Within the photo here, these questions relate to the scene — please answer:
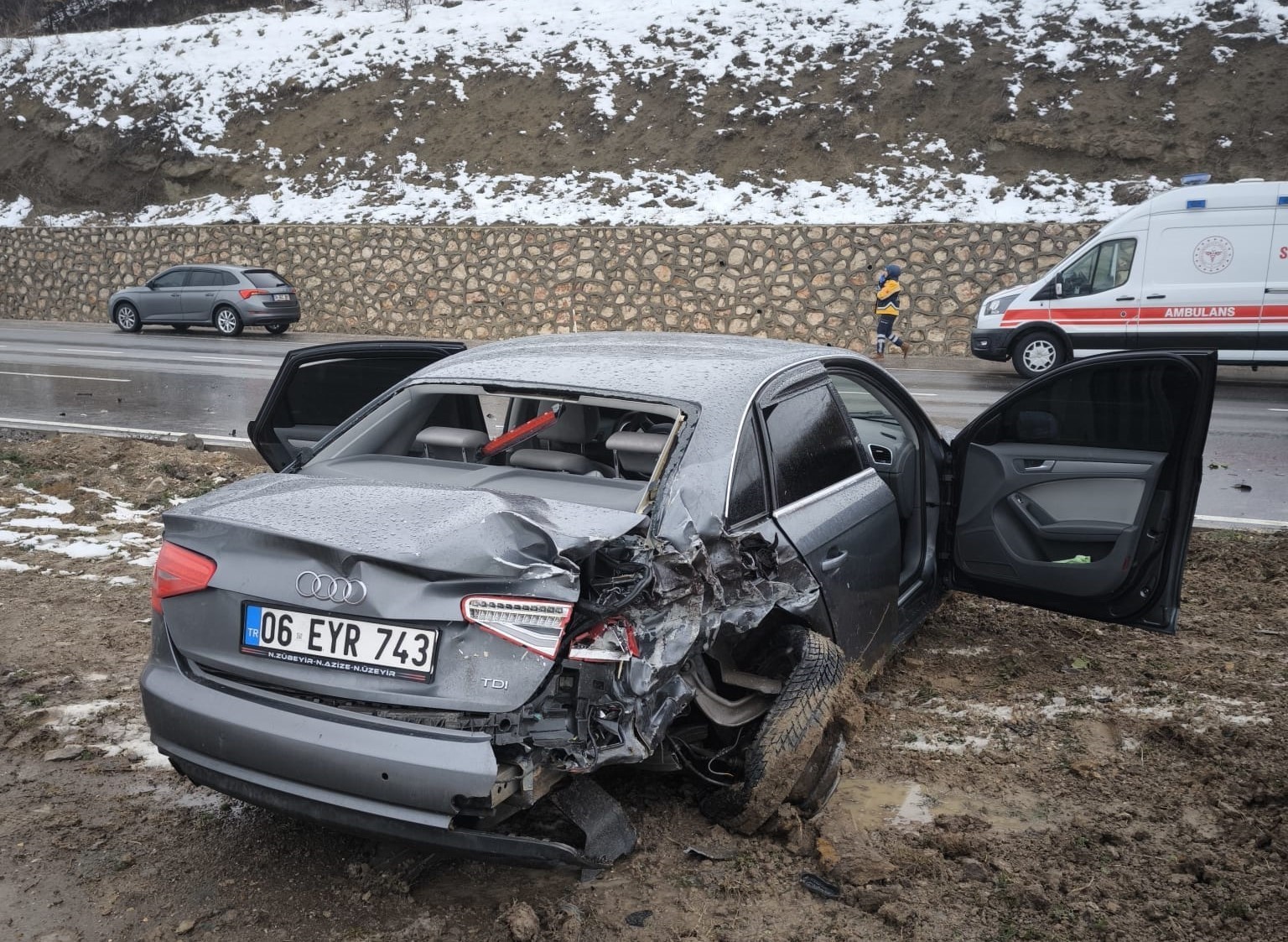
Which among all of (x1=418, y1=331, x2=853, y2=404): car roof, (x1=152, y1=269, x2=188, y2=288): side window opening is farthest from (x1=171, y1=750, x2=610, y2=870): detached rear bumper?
(x1=152, y1=269, x2=188, y2=288): side window opening

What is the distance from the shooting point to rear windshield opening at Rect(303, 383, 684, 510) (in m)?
3.52

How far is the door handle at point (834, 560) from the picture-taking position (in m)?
3.67

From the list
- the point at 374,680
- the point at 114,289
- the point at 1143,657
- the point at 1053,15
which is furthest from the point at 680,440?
the point at 114,289

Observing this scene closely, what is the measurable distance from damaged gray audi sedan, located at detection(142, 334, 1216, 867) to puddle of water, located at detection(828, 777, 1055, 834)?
0.55ft

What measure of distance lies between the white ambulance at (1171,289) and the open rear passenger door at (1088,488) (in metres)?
10.7

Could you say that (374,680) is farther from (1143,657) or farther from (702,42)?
(702,42)

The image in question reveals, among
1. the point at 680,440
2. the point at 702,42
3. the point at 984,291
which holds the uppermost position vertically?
the point at 702,42

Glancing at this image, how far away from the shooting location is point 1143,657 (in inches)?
188


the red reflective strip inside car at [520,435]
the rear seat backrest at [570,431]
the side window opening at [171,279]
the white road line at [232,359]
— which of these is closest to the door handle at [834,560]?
the rear seat backrest at [570,431]

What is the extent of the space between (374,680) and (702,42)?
23.8 meters

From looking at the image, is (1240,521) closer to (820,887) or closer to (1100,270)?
(820,887)

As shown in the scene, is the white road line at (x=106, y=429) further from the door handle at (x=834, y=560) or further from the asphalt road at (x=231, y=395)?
the door handle at (x=834, y=560)

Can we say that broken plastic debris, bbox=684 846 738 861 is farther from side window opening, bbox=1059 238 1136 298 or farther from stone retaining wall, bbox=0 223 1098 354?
stone retaining wall, bbox=0 223 1098 354

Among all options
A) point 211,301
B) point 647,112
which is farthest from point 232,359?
point 647,112
